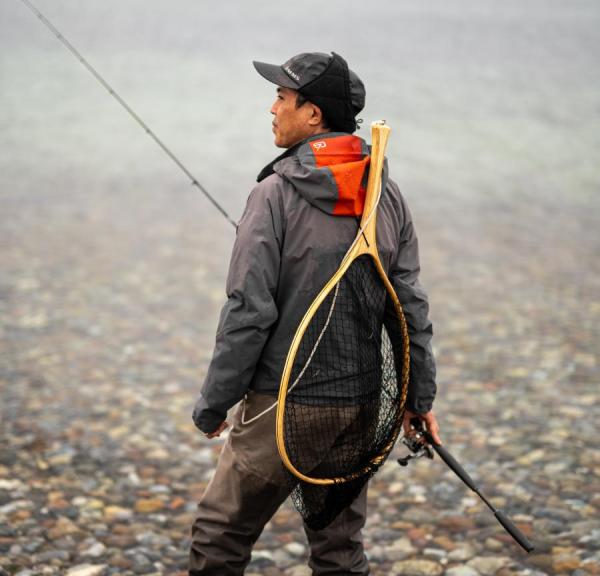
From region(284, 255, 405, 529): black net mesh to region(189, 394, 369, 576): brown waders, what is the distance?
15cm

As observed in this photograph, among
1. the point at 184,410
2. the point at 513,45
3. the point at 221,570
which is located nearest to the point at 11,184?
the point at 184,410

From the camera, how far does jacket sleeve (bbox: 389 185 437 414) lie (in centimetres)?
387

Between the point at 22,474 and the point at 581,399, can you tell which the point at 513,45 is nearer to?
the point at 581,399

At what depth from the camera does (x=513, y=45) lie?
27.7 m

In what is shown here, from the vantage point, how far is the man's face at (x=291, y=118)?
3688 millimetres

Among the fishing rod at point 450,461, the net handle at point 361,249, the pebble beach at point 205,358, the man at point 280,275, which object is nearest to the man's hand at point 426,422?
the fishing rod at point 450,461

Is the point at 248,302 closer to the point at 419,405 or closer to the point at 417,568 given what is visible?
the point at 419,405

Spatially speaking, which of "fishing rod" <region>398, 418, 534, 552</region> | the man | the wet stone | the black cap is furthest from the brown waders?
the wet stone

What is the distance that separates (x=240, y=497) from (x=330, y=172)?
1447 mm

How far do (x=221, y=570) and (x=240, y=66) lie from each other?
21352 mm

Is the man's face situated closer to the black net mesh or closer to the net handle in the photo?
the net handle

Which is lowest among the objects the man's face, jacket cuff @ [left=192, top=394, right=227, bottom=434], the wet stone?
the wet stone

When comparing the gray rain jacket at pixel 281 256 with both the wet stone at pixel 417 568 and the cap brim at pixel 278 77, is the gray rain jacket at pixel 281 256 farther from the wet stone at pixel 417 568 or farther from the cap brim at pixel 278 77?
the wet stone at pixel 417 568

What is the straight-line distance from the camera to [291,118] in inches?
146
